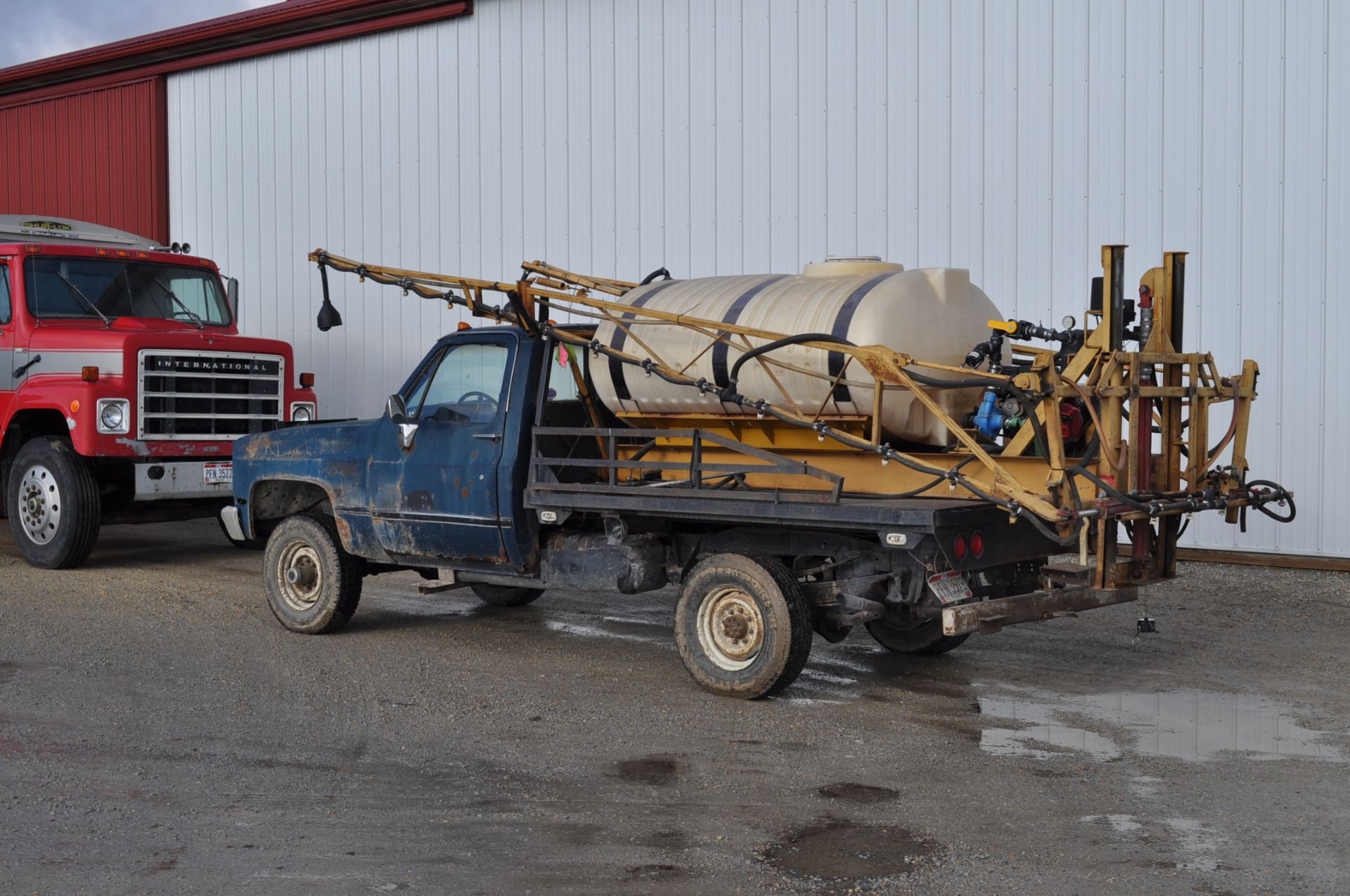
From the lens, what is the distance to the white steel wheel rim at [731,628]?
7.38 meters

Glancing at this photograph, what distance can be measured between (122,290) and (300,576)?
4.99 m

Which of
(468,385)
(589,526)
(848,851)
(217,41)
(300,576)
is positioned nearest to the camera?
(848,851)

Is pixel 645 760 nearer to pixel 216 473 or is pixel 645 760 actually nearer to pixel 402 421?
pixel 402 421

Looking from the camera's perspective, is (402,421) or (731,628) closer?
(731,628)

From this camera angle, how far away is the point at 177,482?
12250mm

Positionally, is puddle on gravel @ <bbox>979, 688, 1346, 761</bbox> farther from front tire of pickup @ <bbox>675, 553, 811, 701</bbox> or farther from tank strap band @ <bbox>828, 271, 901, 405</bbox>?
tank strap band @ <bbox>828, 271, 901, 405</bbox>

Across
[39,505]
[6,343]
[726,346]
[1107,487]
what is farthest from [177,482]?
[1107,487]

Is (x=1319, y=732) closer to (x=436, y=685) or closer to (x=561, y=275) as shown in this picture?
(x=436, y=685)

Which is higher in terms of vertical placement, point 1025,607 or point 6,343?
point 6,343

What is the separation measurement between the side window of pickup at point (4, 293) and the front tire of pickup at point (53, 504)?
1189 mm

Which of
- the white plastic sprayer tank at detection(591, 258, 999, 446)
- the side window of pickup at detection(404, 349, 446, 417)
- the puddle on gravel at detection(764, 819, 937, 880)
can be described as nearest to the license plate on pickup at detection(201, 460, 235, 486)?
the side window of pickup at detection(404, 349, 446, 417)

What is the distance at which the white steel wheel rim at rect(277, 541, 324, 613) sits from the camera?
9281mm

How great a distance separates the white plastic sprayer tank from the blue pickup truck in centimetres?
39

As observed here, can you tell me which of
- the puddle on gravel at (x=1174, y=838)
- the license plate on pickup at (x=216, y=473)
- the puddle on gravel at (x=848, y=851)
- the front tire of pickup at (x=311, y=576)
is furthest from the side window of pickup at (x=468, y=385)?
the puddle on gravel at (x=1174, y=838)
